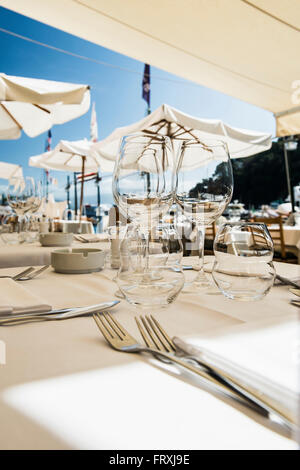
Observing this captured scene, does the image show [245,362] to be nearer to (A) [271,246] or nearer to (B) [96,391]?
(B) [96,391]

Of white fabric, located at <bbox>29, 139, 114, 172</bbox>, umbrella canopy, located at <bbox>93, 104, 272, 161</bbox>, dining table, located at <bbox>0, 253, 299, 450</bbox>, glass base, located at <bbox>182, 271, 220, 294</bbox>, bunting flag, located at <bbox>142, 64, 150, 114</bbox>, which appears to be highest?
bunting flag, located at <bbox>142, 64, 150, 114</bbox>

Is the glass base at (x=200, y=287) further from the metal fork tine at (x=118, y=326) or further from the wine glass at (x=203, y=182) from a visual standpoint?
the metal fork tine at (x=118, y=326)

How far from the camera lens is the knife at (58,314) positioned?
19.6 inches

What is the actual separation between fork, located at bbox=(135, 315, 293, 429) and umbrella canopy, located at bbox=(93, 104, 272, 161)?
3417 mm

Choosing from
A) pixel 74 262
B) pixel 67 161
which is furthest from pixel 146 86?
pixel 74 262

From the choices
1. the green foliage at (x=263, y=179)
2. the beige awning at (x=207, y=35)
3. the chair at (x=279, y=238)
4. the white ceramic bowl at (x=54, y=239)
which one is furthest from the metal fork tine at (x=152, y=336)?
the green foliage at (x=263, y=179)

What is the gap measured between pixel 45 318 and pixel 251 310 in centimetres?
36

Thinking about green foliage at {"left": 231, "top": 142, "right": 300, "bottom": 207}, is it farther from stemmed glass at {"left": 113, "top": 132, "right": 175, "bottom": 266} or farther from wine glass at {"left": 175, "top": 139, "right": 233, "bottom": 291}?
stemmed glass at {"left": 113, "top": 132, "right": 175, "bottom": 266}

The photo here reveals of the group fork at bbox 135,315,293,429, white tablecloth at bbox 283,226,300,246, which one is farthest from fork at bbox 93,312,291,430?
white tablecloth at bbox 283,226,300,246

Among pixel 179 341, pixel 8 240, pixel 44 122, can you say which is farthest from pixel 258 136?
pixel 179 341

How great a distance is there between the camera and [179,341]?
0.37 meters

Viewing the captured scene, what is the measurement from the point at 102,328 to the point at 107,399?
0.61 ft

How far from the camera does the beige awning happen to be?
3594mm

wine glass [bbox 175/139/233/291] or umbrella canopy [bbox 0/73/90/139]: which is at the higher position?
umbrella canopy [bbox 0/73/90/139]
